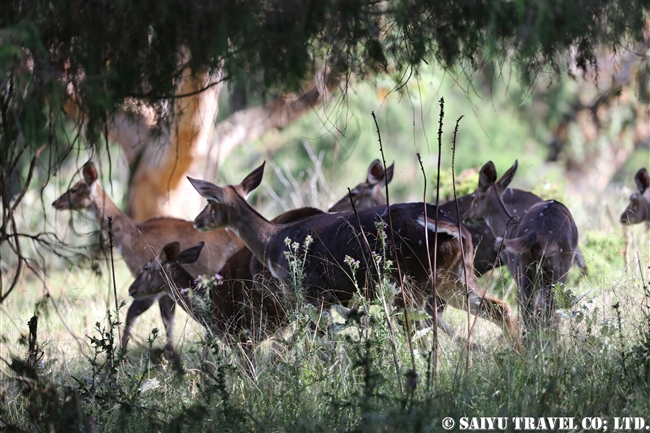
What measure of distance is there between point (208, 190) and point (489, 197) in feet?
8.39

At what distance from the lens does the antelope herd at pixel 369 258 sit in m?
5.76

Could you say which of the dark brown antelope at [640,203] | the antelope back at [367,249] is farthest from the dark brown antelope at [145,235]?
the dark brown antelope at [640,203]

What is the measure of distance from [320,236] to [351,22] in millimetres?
2024

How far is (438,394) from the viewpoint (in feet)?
13.7

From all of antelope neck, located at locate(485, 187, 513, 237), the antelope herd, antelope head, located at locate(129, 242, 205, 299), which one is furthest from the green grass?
antelope neck, located at locate(485, 187, 513, 237)

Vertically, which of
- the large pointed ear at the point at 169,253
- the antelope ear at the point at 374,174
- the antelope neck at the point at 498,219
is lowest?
the large pointed ear at the point at 169,253

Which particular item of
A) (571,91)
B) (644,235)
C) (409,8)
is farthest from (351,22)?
(571,91)

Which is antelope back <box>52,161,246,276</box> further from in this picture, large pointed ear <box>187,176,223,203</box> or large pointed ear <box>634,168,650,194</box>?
large pointed ear <box>634,168,650,194</box>

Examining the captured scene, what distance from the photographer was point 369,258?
5.83m

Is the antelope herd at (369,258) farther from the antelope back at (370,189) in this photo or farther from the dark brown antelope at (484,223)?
the antelope back at (370,189)

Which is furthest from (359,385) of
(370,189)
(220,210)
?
(370,189)

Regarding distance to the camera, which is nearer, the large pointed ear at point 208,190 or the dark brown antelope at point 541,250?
the dark brown antelope at point 541,250

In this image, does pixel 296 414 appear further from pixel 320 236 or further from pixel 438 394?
pixel 320 236

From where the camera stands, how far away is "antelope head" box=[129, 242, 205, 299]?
23.2 feet
